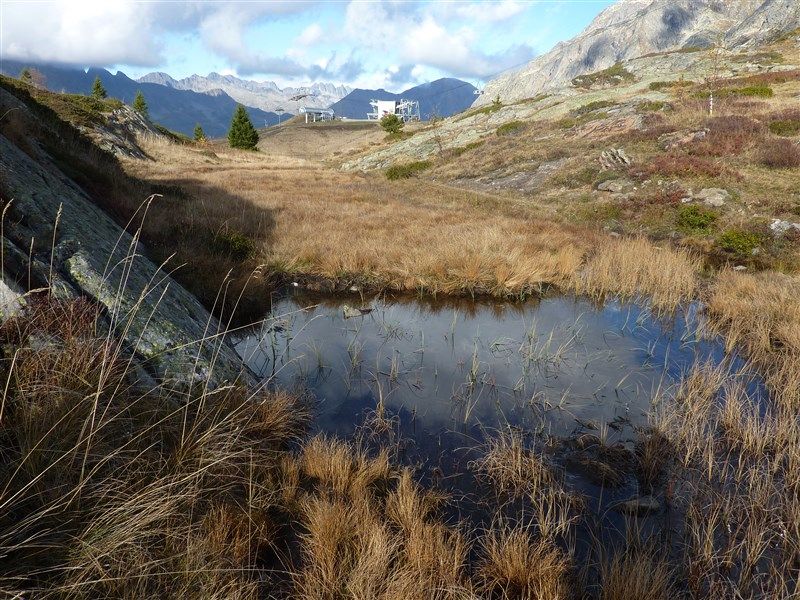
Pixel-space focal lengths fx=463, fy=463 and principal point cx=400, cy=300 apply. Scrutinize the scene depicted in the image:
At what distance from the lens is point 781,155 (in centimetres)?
1889

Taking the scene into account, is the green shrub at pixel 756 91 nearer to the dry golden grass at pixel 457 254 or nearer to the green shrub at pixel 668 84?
the green shrub at pixel 668 84

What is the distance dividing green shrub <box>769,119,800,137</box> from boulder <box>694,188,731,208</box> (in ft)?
26.9

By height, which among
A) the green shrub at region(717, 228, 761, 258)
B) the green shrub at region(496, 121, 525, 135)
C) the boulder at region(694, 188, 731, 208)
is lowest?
the green shrub at region(717, 228, 761, 258)

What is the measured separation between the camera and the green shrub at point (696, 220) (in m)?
15.3

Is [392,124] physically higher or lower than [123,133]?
higher

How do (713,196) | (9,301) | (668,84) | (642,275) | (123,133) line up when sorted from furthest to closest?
(668,84) < (123,133) < (713,196) < (642,275) < (9,301)

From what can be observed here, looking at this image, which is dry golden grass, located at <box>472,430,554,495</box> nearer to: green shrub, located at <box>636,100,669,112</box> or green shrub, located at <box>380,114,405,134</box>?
green shrub, located at <box>636,100,669,112</box>

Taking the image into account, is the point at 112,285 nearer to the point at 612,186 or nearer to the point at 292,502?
the point at 292,502

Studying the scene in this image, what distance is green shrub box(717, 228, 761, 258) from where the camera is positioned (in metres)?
13.2

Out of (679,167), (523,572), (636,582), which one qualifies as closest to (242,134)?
(679,167)

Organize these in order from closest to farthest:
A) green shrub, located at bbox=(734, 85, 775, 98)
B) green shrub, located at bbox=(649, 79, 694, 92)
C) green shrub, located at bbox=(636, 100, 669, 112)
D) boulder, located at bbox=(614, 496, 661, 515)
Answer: boulder, located at bbox=(614, 496, 661, 515) → green shrub, located at bbox=(734, 85, 775, 98) → green shrub, located at bbox=(636, 100, 669, 112) → green shrub, located at bbox=(649, 79, 694, 92)

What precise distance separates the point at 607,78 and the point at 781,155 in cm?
4321

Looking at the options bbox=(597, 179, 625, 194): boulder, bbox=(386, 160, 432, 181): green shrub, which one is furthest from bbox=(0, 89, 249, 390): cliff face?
bbox=(386, 160, 432, 181): green shrub

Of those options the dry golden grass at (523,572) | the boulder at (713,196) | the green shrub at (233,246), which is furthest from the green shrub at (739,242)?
the dry golden grass at (523,572)
